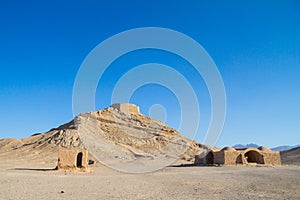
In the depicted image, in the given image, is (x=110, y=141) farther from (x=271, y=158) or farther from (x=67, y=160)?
(x=271, y=158)

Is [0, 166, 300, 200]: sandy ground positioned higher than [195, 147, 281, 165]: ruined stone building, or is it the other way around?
[195, 147, 281, 165]: ruined stone building

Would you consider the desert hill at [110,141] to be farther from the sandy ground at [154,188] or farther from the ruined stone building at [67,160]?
the sandy ground at [154,188]

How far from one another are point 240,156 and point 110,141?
31.6 m

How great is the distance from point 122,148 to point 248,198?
46.6m

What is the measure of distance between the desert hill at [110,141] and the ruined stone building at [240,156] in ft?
50.3

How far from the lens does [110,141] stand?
57.9m

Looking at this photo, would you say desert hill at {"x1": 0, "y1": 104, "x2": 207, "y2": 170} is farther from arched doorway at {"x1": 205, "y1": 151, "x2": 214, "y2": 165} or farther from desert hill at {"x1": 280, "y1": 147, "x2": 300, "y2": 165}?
desert hill at {"x1": 280, "y1": 147, "x2": 300, "y2": 165}

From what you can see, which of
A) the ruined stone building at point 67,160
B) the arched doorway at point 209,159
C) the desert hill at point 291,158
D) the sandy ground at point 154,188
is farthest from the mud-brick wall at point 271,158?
the ruined stone building at point 67,160

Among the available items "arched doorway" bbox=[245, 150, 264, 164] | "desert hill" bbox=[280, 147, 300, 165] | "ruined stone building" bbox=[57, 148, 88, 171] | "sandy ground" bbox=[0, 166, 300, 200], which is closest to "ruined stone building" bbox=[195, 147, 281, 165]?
"arched doorway" bbox=[245, 150, 264, 164]

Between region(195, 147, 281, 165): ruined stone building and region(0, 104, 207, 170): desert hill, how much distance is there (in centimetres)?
1533

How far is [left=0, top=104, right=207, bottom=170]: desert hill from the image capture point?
45.1 meters

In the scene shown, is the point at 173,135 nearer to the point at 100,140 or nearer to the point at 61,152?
the point at 100,140

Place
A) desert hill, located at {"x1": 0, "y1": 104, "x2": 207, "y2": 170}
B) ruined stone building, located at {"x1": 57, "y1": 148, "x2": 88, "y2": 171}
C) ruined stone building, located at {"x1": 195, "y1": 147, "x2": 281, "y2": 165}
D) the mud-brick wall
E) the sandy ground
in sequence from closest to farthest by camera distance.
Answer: the sandy ground
ruined stone building, located at {"x1": 57, "y1": 148, "x2": 88, "y2": 171}
ruined stone building, located at {"x1": 195, "y1": 147, "x2": 281, "y2": 165}
the mud-brick wall
desert hill, located at {"x1": 0, "y1": 104, "x2": 207, "y2": 170}

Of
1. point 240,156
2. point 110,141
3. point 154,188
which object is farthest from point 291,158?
point 154,188
